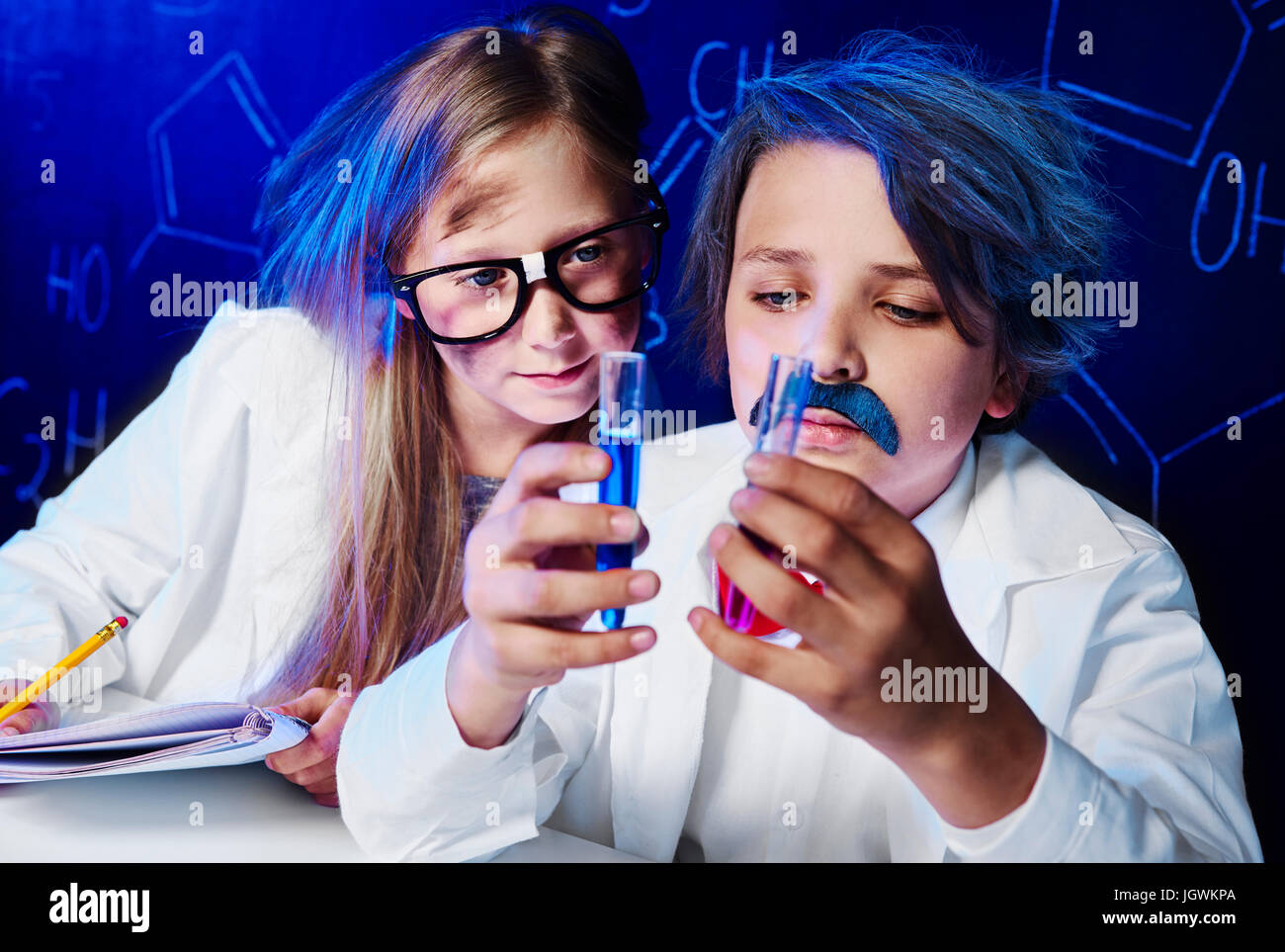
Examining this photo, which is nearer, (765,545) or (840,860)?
(765,545)

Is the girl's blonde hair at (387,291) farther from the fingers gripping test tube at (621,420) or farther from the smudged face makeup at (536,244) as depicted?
the fingers gripping test tube at (621,420)

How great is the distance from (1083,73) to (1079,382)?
36 cm

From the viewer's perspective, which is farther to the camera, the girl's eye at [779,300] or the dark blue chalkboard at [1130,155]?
the dark blue chalkboard at [1130,155]

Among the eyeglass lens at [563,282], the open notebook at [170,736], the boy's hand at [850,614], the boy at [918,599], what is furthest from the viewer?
the eyeglass lens at [563,282]

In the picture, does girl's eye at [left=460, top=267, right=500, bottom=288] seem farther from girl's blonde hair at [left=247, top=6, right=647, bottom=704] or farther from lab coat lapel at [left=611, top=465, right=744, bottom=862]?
lab coat lapel at [left=611, top=465, right=744, bottom=862]

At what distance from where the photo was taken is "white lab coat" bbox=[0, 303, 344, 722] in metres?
1.55

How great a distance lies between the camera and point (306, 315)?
154 cm

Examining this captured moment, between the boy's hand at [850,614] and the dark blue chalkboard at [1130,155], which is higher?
the dark blue chalkboard at [1130,155]

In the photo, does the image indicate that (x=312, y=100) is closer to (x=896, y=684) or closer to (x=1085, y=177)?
(x=1085, y=177)

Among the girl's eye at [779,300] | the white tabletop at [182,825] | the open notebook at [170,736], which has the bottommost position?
the white tabletop at [182,825]

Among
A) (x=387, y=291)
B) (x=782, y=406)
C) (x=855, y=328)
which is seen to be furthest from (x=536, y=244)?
(x=782, y=406)

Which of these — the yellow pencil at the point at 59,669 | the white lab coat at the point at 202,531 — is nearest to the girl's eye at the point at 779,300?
the white lab coat at the point at 202,531

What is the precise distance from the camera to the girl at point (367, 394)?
136 cm
